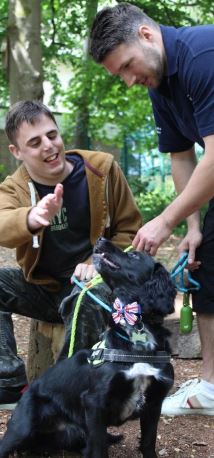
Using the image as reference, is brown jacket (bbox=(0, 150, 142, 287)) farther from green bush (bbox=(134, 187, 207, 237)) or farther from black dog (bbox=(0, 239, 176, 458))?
green bush (bbox=(134, 187, 207, 237))

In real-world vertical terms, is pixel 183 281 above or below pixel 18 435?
above

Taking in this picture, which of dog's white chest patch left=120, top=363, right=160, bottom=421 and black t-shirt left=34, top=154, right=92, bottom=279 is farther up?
black t-shirt left=34, top=154, right=92, bottom=279

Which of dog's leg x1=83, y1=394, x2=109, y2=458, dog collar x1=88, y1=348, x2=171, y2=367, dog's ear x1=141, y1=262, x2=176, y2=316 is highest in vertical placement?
dog's ear x1=141, y1=262, x2=176, y2=316

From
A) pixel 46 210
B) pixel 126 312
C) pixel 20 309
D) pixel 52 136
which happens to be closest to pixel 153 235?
pixel 126 312

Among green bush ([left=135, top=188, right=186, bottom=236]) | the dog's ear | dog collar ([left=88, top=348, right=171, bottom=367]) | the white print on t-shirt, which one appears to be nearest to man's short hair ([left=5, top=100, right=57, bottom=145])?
the white print on t-shirt

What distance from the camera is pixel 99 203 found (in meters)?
3.93

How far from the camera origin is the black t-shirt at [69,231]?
3926mm

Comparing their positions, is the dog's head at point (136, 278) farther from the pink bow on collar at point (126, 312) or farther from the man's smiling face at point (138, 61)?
the man's smiling face at point (138, 61)

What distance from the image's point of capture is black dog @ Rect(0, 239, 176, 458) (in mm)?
2930

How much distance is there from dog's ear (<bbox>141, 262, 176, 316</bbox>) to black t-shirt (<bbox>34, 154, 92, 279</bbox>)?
39.0 inches

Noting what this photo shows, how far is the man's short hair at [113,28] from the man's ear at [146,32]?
21mm

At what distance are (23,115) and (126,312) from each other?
1424 mm

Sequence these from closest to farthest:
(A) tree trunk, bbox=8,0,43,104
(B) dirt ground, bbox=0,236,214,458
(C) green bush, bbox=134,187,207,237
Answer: (B) dirt ground, bbox=0,236,214,458
(A) tree trunk, bbox=8,0,43,104
(C) green bush, bbox=134,187,207,237

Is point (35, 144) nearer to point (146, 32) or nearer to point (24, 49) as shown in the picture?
point (146, 32)
